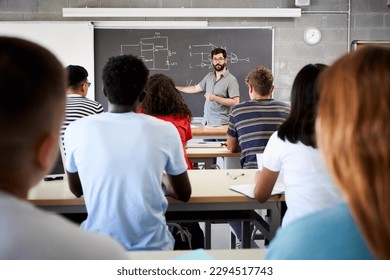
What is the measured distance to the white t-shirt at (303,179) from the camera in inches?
72.1

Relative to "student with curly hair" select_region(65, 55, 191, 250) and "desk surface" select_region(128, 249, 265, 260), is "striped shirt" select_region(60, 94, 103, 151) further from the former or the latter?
"desk surface" select_region(128, 249, 265, 260)

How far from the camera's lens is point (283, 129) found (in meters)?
1.88

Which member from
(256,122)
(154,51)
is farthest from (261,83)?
(154,51)

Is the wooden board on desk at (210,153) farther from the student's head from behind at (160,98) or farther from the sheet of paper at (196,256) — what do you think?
the sheet of paper at (196,256)

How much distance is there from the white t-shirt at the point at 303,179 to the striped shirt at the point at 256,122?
4.00ft

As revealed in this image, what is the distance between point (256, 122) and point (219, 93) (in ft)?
8.47

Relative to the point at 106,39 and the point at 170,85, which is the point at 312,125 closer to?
the point at 170,85

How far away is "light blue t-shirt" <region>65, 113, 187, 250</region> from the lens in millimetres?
Result: 1705

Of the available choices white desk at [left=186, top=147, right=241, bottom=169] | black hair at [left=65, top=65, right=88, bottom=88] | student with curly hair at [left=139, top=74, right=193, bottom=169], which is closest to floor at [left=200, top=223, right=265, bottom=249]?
white desk at [left=186, top=147, right=241, bottom=169]

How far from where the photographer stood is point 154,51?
6023 mm

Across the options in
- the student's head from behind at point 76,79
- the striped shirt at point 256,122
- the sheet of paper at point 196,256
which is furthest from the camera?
the striped shirt at point 256,122

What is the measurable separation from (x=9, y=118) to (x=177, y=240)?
2.10m

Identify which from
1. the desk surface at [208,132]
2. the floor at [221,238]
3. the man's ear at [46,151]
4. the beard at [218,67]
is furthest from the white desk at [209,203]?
the beard at [218,67]

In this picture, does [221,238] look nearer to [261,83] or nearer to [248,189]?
[261,83]
